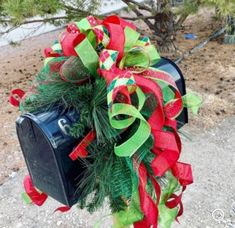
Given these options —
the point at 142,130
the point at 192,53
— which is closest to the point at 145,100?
the point at 142,130

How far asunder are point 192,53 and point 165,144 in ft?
9.70

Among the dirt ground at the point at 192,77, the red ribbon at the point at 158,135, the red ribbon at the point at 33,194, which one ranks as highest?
the red ribbon at the point at 158,135

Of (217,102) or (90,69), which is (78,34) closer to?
(90,69)

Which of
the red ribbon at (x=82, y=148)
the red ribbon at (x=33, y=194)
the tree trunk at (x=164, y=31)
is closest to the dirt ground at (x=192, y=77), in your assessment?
the tree trunk at (x=164, y=31)

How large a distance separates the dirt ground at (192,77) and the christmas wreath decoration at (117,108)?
1377 mm

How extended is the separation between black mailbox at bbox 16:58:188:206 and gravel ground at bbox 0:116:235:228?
0.78 m

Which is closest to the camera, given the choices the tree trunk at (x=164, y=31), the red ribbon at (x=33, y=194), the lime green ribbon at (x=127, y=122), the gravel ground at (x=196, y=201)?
the lime green ribbon at (x=127, y=122)

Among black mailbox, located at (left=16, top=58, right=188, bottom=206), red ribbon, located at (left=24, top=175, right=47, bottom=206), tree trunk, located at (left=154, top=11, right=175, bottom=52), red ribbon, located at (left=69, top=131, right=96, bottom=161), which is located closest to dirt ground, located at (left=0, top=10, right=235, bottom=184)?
tree trunk, located at (left=154, top=11, right=175, bottom=52)

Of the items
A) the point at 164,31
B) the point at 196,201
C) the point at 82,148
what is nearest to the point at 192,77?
the point at 164,31

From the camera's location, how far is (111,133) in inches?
31.7

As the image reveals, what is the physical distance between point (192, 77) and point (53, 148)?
244cm

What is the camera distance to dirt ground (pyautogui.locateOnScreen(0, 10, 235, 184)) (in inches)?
95.2

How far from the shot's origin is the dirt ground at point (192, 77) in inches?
95.2

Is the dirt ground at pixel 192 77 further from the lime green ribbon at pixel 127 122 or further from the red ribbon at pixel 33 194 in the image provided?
the lime green ribbon at pixel 127 122
